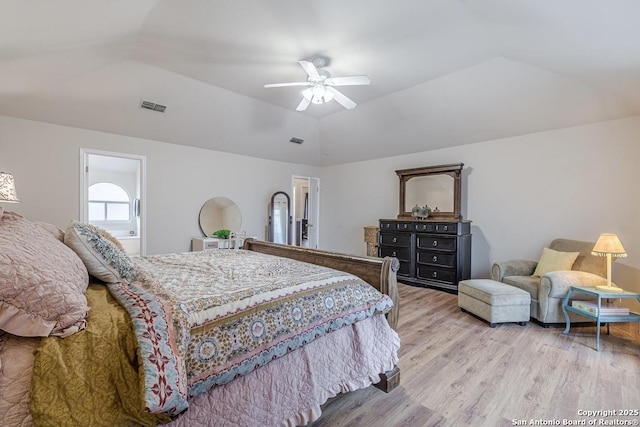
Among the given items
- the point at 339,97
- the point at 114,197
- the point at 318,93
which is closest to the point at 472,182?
the point at 339,97

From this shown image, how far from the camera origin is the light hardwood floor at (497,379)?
1.81 m

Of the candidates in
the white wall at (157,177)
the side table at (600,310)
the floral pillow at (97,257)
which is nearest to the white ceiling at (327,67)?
the white wall at (157,177)

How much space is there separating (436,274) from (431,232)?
0.66 meters

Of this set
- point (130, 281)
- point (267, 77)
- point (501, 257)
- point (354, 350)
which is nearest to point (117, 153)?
point (267, 77)

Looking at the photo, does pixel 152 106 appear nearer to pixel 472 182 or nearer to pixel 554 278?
pixel 472 182

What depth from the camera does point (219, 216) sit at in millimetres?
5453

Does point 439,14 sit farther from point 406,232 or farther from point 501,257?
point 501,257

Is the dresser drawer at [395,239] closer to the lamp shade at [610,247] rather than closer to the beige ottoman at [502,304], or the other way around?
the beige ottoman at [502,304]

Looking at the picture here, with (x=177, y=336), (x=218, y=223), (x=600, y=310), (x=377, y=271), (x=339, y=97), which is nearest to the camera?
(x=177, y=336)

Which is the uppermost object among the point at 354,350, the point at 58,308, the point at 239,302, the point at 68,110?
the point at 68,110

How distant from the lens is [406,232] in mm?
4918

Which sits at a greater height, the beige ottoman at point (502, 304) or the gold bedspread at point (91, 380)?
the gold bedspread at point (91, 380)

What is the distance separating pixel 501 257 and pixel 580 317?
1.47 m

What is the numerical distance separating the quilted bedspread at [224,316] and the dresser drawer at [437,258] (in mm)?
2835
